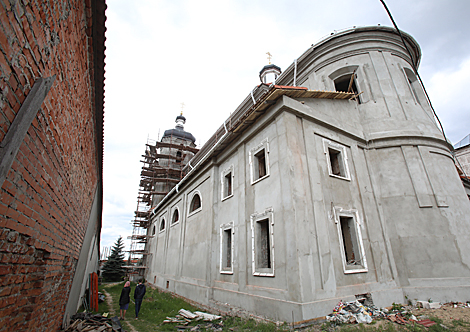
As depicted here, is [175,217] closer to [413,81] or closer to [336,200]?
[336,200]

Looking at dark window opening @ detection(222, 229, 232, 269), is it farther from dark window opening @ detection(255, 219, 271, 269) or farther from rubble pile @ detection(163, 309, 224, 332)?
dark window opening @ detection(255, 219, 271, 269)

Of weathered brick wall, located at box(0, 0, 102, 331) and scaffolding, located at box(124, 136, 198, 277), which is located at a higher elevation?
scaffolding, located at box(124, 136, 198, 277)

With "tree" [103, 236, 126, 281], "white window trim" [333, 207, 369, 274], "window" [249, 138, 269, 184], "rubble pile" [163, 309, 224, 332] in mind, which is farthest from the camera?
"tree" [103, 236, 126, 281]

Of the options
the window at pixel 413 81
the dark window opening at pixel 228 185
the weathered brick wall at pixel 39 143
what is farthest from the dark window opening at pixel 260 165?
the window at pixel 413 81

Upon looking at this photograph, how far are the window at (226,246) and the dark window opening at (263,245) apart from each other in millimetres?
1823

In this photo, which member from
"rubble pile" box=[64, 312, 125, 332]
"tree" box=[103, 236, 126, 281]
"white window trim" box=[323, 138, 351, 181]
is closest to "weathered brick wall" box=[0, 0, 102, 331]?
"rubble pile" box=[64, 312, 125, 332]

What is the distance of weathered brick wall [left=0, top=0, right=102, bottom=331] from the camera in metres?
2.23

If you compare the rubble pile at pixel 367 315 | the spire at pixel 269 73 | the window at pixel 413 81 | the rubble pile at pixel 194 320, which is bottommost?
the rubble pile at pixel 194 320

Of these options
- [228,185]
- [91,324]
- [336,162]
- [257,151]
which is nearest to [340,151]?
[336,162]

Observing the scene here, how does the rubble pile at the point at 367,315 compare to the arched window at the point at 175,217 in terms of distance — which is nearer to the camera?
the rubble pile at the point at 367,315

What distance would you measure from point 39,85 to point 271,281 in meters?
7.59

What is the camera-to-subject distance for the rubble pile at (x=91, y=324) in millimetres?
7273

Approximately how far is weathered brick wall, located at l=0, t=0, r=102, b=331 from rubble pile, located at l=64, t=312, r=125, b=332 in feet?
8.61

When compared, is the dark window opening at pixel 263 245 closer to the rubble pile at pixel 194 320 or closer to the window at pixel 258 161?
the window at pixel 258 161
